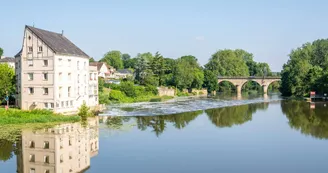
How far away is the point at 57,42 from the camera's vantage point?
45.8m

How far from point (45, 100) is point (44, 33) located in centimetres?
819

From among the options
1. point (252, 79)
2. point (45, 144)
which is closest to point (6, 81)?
point (45, 144)

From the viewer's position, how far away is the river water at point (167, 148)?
21.6 meters

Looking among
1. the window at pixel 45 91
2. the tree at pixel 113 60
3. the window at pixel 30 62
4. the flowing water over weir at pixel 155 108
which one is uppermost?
the tree at pixel 113 60

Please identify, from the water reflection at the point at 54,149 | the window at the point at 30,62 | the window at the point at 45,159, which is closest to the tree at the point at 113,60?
the window at the point at 30,62

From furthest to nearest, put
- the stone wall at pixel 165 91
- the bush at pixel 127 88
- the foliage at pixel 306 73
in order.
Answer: the stone wall at pixel 165 91
the foliage at pixel 306 73
the bush at pixel 127 88

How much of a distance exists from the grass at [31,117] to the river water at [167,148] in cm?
213

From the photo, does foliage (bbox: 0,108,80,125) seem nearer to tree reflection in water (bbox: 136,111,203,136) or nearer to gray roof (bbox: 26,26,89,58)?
tree reflection in water (bbox: 136,111,203,136)

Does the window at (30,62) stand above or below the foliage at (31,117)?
above

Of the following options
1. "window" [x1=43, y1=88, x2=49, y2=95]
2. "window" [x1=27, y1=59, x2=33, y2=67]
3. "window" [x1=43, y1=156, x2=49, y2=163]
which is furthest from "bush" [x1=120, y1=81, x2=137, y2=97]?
"window" [x1=43, y1=156, x2=49, y2=163]

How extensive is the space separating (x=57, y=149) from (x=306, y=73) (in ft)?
252

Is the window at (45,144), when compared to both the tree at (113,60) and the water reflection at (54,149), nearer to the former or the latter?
the water reflection at (54,149)

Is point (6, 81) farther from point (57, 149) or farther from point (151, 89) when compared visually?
point (151, 89)

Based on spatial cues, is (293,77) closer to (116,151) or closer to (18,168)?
(116,151)
